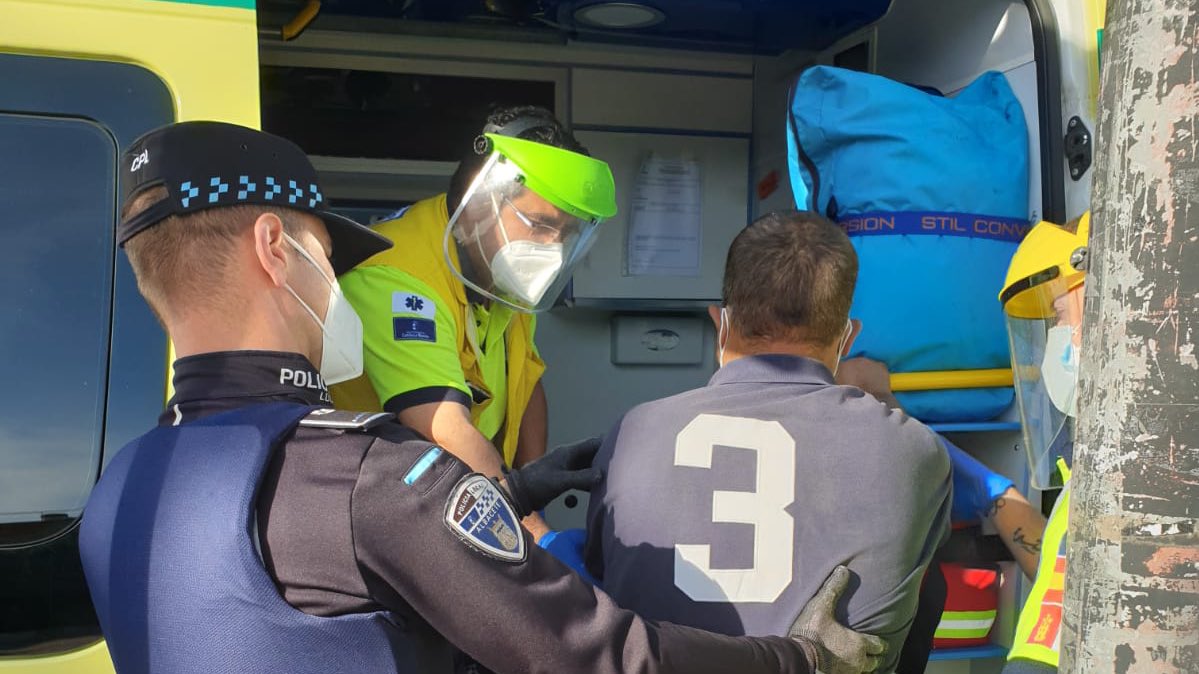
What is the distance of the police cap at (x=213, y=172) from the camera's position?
4.30ft

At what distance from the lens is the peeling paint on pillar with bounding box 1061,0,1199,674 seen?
0.81 meters

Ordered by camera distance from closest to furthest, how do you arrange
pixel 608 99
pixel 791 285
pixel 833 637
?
1. pixel 833 637
2. pixel 791 285
3. pixel 608 99

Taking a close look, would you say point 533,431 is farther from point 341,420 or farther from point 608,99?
point 341,420

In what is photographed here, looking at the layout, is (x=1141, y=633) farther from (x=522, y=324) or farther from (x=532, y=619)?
(x=522, y=324)

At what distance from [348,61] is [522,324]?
1.14 metres

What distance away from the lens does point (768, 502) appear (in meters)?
1.71

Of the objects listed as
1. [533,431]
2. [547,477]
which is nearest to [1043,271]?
[547,477]

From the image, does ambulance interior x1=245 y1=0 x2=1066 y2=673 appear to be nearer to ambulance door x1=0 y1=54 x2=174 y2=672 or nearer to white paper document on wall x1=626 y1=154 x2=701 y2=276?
white paper document on wall x1=626 y1=154 x2=701 y2=276

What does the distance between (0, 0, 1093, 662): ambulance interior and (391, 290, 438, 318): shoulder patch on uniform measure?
104cm

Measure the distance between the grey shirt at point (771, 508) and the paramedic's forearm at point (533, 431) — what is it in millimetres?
1075

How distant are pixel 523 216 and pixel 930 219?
1010 mm

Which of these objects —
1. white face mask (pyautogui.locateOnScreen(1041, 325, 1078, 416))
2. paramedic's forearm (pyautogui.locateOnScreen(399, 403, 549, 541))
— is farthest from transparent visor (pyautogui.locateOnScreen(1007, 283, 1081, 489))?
paramedic's forearm (pyautogui.locateOnScreen(399, 403, 549, 541))

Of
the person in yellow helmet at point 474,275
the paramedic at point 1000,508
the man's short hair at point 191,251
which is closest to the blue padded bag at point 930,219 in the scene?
the paramedic at point 1000,508

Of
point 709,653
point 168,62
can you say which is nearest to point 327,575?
point 709,653
